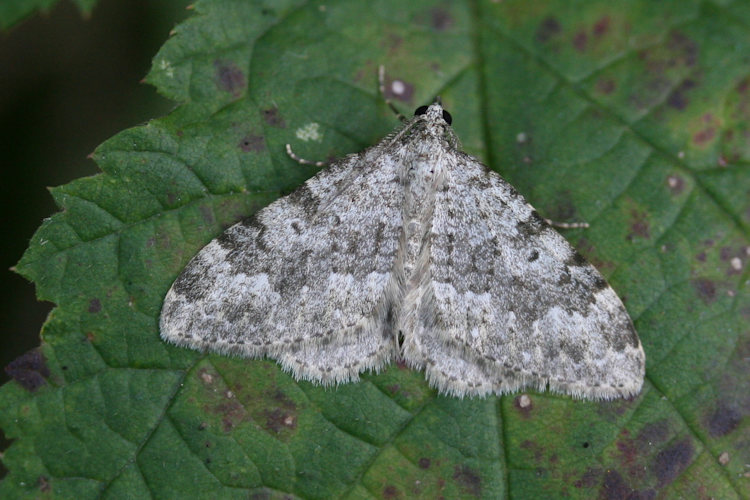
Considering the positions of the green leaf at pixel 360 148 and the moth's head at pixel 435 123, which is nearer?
the green leaf at pixel 360 148

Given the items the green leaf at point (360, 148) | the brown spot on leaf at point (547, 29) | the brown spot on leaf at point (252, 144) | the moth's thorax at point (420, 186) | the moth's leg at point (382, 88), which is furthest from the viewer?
the brown spot on leaf at point (547, 29)

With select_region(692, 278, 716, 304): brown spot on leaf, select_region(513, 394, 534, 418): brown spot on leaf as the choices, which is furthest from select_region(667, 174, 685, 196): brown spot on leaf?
select_region(513, 394, 534, 418): brown spot on leaf

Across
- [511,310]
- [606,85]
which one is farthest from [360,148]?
[606,85]

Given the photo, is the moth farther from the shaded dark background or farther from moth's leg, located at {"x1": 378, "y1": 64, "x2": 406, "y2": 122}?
the shaded dark background

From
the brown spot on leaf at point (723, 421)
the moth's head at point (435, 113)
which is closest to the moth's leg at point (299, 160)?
the moth's head at point (435, 113)

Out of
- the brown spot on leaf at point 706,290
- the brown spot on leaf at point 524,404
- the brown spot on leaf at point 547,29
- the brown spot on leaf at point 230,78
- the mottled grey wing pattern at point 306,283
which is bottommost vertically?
the brown spot on leaf at point 524,404

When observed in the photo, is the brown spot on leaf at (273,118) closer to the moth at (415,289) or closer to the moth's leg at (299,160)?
the moth's leg at (299,160)

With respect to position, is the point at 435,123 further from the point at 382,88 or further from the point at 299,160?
the point at 299,160
